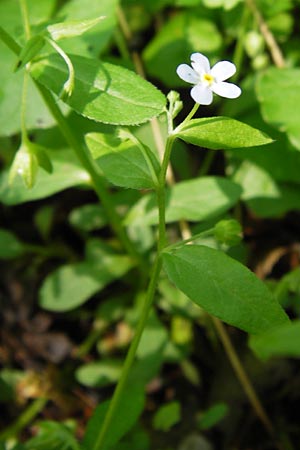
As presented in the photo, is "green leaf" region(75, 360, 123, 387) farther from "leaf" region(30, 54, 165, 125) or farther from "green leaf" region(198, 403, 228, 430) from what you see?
"leaf" region(30, 54, 165, 125)

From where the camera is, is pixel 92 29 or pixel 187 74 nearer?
pixel 187 74

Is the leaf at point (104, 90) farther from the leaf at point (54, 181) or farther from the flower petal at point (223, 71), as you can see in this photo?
the leaf at point (54, 181)

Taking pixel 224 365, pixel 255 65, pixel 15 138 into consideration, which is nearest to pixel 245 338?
pixel 224 365

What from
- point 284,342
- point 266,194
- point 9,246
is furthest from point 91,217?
point 284,342

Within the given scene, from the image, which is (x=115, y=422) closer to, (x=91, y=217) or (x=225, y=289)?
(x=225, y=289)

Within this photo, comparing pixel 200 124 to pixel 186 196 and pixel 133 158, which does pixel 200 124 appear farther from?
pixel 186 196

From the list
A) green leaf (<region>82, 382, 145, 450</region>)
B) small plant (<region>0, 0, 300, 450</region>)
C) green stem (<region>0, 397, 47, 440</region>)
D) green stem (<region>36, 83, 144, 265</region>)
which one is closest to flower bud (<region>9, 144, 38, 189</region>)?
small plant (<region>0, 0, 300, 450</region>)

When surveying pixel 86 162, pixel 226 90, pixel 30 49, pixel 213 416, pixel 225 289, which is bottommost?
pixel 213 416
